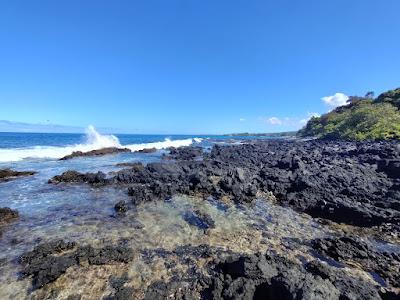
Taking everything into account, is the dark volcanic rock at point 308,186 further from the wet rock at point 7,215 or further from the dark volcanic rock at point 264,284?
the dark volcanic rock at point 264,284

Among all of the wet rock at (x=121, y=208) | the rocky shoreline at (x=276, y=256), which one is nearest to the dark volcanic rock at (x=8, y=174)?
the rocky shoreline at (x=276, y=256)

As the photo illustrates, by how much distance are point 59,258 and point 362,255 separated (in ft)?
27.5

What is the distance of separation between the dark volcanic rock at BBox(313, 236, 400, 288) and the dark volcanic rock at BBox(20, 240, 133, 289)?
5803 mm

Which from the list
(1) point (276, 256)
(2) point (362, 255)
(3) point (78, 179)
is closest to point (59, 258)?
(1) point (276, 256)

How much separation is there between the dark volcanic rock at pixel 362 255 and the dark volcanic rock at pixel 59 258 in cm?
580

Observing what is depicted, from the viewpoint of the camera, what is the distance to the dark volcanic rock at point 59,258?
20.4 feet

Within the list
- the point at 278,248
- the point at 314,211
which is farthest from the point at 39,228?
the point at 314,211

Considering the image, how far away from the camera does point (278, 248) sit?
8078 millimetres

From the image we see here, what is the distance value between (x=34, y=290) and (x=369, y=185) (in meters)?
15.3

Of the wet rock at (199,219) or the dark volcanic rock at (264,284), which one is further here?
the wet rock at (199,219)

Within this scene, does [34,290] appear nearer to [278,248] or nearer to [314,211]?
[278,248]

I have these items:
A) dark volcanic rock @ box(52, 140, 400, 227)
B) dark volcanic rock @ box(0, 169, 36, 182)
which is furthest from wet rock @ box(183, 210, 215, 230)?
dark volcanic rock @ box(0, 169, 36, 182)

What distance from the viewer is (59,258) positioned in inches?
269

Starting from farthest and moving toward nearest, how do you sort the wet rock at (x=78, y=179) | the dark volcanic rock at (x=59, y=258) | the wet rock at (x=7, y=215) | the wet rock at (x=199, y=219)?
1. the wet rock at (x=78, y=179)
2. the wet rock at (x=199, y=219)
3. the wet rock at (x=7, y=215)
4. the dark volcanic rock at (x=59, y=258)
